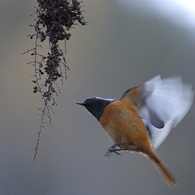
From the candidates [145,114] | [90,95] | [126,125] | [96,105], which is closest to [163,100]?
[145,114]

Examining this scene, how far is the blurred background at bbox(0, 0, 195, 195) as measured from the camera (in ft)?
11.0

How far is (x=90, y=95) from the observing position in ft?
11.7

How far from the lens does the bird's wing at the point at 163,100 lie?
4.35 feet

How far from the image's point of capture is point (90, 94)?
3.61 metres

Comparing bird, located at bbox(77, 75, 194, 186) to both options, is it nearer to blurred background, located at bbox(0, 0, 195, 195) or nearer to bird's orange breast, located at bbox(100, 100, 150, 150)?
bird's orange breast, located at bbox(100, 100, 150, 150)

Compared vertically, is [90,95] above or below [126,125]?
above

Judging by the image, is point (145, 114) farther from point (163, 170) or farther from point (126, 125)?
point (163, 170)

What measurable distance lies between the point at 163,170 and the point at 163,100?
1.32 ft

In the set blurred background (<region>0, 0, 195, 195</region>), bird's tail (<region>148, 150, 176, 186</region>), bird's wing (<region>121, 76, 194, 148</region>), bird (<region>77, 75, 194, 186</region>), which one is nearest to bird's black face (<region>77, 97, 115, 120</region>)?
bird (<region>77, 75, 194, 186</region>)

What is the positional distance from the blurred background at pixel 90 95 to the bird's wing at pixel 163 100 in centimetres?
203

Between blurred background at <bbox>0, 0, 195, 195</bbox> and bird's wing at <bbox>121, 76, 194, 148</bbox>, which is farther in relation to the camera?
blurred background at <bbox>0, 0, 195, 195</bbox>

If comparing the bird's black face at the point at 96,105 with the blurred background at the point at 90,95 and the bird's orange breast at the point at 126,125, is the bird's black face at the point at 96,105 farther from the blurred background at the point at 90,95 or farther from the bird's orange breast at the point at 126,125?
the blurred background at the point at 90,95

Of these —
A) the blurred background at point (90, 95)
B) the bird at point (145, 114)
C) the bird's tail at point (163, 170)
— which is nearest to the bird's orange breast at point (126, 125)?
the bird at point (145, 114)

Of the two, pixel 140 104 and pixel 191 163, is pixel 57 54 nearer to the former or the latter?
pixel 140 104
